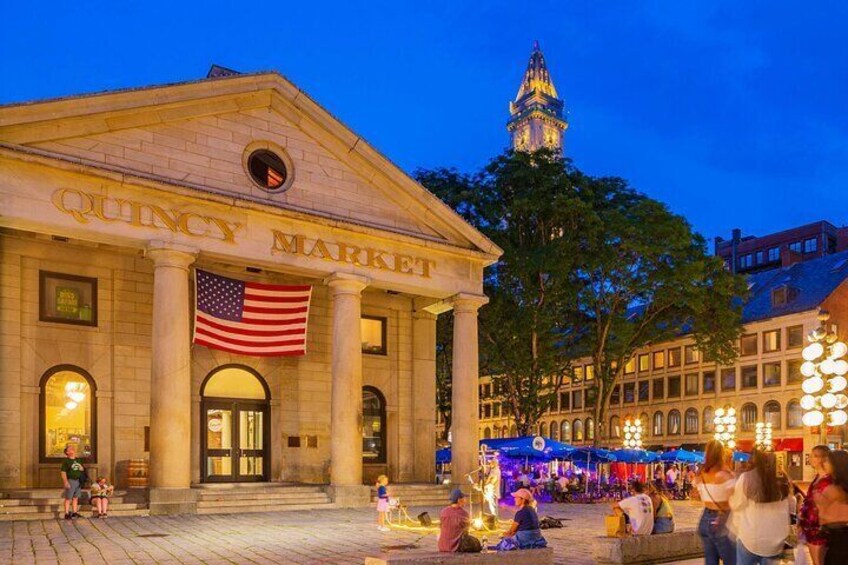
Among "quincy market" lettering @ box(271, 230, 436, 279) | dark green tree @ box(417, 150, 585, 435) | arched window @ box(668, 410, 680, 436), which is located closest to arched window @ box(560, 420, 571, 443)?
arched window @ box(668, 410, 680, 436)

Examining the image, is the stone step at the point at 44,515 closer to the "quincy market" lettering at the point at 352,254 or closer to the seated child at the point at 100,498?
the seated child at the point at 100,498

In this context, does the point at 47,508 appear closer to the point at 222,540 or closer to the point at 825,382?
the point at 222,540

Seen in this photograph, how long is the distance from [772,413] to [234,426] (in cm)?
4528

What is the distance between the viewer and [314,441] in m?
29.5

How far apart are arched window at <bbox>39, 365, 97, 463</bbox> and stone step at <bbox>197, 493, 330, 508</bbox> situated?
409cm

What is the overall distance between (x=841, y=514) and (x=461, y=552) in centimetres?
571

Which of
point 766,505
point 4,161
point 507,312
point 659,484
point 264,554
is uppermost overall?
point 4,161

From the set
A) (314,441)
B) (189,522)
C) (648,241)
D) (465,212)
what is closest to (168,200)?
(189,522)

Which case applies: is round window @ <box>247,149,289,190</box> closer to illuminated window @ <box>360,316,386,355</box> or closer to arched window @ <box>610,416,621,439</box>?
illuminated window @ <box>360,316,386,355</box>

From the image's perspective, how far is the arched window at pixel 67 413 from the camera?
24516 mm

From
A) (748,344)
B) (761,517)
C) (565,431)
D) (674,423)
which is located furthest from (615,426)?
(761,517)

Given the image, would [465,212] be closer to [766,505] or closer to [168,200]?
[168,200]

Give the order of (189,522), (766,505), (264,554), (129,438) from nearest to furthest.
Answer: (766,505)
(264,554)
(189,522)
(129,438)

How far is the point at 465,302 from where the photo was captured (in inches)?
1146
